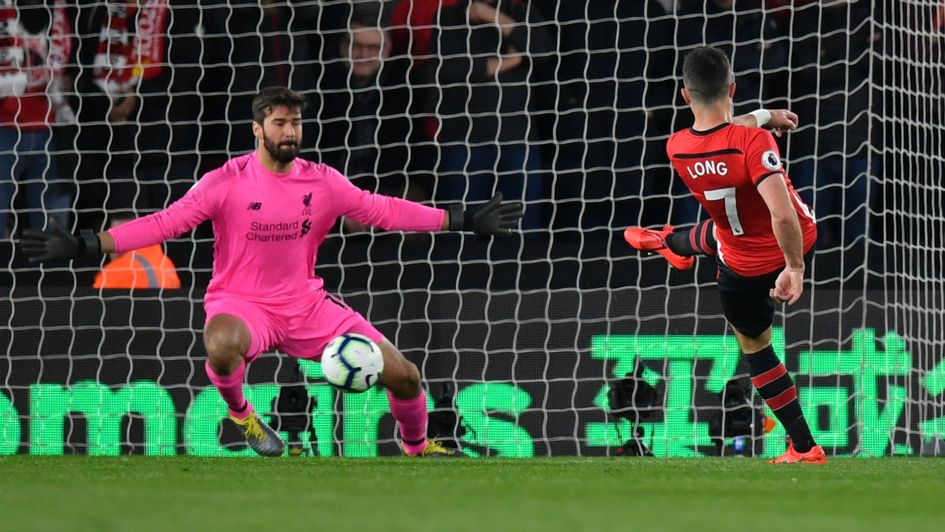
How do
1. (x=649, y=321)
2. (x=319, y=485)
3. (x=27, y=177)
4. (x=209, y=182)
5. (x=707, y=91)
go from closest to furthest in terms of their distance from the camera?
(x=319, y=485) → (x=707, y=91) → (x=209, y=182) → (x=649, y=321) → (x=27, y=177)

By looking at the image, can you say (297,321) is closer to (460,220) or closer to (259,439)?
(259,439)

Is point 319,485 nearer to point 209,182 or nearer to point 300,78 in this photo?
point 209,182

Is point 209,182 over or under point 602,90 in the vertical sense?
under

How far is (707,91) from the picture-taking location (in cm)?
562

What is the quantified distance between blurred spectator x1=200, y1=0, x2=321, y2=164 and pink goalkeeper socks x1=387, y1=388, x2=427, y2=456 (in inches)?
111

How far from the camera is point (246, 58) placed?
8.97 meters

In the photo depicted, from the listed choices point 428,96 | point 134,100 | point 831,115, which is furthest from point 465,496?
point 134,100

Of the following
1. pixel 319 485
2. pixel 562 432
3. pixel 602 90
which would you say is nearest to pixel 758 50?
pixel 602 90

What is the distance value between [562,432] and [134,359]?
2177 millimetres

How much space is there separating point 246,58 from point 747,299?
3.98 meters

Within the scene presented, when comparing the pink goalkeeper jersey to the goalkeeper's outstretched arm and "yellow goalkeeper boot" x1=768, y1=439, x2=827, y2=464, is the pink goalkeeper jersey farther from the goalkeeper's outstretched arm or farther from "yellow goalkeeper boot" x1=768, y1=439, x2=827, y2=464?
"yellow goalkeeper boot" x1=768, y1=439, x2=827, y2=464

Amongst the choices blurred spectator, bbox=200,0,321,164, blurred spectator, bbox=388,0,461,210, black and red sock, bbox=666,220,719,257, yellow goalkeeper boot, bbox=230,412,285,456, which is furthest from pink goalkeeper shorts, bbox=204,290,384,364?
blurred spectator, bbox=200,0,321,164

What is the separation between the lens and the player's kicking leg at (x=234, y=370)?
613cm

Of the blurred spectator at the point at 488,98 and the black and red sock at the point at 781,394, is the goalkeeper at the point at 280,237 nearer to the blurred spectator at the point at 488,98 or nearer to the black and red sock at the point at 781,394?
the black and red sock at the point at 781,394
